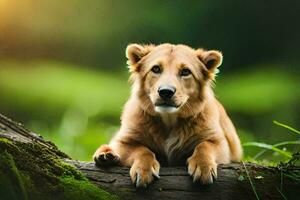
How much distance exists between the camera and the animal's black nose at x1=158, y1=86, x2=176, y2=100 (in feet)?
23.3

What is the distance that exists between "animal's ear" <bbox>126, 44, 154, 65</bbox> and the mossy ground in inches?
68.8

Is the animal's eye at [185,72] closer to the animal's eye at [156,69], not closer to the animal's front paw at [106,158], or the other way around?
the animal's eye at [156,69]

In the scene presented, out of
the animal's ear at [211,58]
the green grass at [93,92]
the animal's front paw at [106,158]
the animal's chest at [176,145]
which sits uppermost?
the green grass at [93,92]

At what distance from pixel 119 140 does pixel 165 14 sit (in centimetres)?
1058

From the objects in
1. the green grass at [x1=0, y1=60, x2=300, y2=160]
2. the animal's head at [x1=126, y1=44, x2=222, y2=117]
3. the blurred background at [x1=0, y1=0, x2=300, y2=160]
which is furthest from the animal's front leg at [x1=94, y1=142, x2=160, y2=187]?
the blurred background at [x1=0, y1=0, x2=300, y2=160]

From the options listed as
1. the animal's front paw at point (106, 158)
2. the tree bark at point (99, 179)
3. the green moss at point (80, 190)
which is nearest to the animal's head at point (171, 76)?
the animal's front paw at point (106, 158)

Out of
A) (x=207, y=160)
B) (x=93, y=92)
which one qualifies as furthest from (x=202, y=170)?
(x=93, y=92)

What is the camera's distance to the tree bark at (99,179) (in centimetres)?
Result: 593

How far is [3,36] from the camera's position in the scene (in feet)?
63.9

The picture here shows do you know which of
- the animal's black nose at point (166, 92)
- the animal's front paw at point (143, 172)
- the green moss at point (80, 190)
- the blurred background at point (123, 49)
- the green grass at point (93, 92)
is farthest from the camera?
the blurred background at point (123, 49)

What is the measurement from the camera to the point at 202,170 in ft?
20.8

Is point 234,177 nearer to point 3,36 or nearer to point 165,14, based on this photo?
point 165,14

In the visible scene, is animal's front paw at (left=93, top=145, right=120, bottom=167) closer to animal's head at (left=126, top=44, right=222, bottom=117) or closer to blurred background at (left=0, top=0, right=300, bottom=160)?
animal's head at (left=126, top=44, right=222, bottom=117)

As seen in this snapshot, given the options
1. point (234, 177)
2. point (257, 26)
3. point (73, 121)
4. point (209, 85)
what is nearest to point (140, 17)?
point (257, 26)
